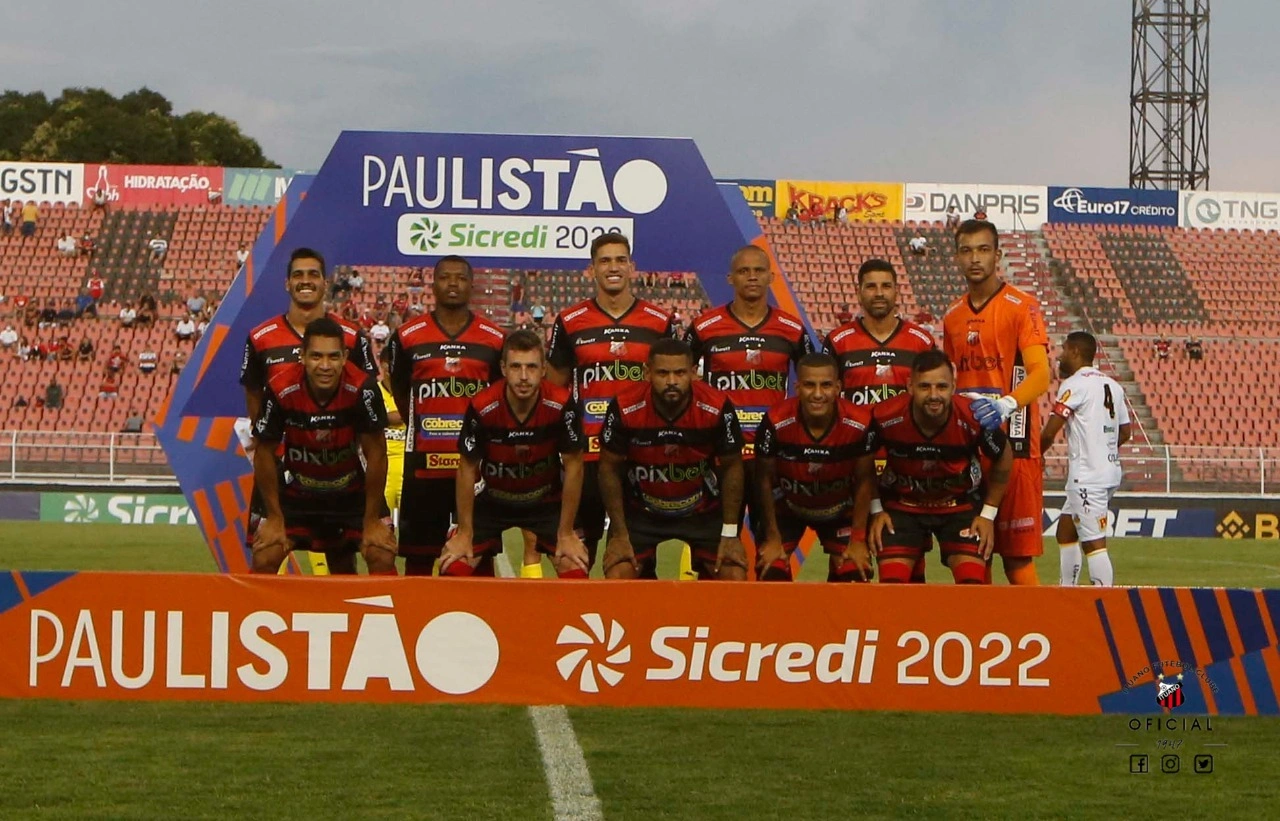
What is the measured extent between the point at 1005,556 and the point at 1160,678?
202cm

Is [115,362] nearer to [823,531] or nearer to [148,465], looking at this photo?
[148,465]

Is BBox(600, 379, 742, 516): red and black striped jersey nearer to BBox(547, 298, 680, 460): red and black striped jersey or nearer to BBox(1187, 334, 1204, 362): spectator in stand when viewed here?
BBox(547, 298, 680, 460): red and black striped jersey

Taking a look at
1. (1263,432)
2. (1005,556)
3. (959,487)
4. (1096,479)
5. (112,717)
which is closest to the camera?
(112,717)

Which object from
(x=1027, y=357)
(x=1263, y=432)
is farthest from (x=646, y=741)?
(x=1263, y=432)

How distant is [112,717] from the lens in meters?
6.70

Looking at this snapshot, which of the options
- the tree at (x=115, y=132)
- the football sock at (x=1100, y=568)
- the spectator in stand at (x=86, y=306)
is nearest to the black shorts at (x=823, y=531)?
the football sock at (x=1100, y=568)

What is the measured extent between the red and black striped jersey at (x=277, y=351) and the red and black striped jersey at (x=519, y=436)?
76cm

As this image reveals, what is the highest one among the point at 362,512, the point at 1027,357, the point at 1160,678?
the point at 1027,357

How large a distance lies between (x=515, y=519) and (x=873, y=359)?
1.84 metres

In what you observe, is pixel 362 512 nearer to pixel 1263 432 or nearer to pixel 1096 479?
pixel 1096 479

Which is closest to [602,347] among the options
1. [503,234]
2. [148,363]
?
[503,234]

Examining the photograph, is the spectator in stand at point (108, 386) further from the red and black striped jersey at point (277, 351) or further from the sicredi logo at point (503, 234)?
the red and black striped jersey at point (277, 351)

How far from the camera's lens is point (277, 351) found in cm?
792

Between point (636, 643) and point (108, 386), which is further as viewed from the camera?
point (108, 386)
